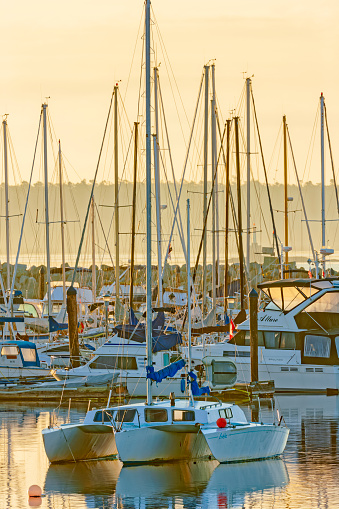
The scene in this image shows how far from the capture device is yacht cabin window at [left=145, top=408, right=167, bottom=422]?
23.4 m

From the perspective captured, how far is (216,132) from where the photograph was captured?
53844 mm

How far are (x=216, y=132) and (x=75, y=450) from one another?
31807mm

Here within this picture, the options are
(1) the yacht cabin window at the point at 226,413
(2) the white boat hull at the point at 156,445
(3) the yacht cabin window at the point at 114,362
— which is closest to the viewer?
(2) the white boat hull at the point at 156,445

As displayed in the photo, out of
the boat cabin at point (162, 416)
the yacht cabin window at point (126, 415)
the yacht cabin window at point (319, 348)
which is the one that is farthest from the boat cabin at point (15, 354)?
the yacht cabin window at point (126, 415)

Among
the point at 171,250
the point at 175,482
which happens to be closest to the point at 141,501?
the point at 175,482

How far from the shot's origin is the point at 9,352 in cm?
4300

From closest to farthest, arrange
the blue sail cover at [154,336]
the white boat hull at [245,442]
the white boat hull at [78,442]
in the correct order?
the white boat hull at [245,442]
the white boat hull at [78,442]
the blue sail cover at [154,336]

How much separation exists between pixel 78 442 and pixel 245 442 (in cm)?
392

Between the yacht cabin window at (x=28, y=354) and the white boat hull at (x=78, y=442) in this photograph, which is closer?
the white boat hull at (x=78, y=442)

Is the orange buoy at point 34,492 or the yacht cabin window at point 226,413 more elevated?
the yacht cabin window at point 226,413

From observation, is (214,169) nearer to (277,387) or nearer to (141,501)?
(277,387)

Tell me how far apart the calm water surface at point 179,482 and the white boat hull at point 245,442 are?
0.24 m

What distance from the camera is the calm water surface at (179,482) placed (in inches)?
791

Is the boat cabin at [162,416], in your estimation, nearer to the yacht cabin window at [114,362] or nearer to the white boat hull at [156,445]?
the white boat hull at [156,445]
